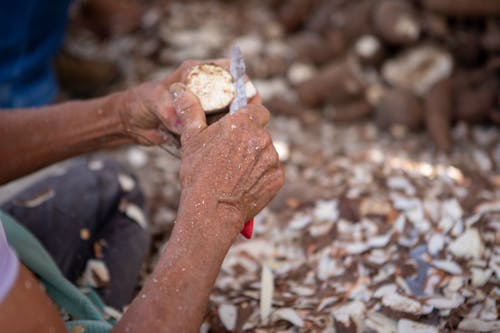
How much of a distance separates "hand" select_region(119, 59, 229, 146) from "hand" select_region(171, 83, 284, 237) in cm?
14

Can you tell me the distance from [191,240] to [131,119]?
0.46 m

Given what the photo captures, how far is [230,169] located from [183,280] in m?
0.21

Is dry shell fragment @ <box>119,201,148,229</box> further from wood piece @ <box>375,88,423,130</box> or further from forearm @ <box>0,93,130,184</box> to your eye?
wood piece @ <box>375,88,423,130</box>

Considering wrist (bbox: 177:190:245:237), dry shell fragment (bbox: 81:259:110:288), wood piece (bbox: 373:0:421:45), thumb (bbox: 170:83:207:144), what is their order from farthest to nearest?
1. wood piece (bbox: 373:0:421:45)
2. dry shell fragment (bbox: 81:259:110:288)
3. thumb (bbox: 170:83:207:144)
4. wrist (bbox: 177:190:245:237)

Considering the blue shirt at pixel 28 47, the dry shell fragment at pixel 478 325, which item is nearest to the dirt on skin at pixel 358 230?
the dry shell fragment at pixel 478 325

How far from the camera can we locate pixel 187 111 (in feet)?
3.52

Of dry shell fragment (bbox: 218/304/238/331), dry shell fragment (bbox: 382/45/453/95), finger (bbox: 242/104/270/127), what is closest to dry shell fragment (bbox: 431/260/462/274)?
dry shell fragment (bbox: 218/304/238/331)

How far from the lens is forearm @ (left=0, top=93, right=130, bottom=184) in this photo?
4.07 feet

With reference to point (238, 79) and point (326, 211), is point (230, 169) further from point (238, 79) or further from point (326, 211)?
Result: point (326, 211)

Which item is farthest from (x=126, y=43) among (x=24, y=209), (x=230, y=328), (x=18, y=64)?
(x=230, y=328)

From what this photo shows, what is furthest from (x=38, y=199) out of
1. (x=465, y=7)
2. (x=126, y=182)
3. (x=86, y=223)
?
(x=465, y=7)

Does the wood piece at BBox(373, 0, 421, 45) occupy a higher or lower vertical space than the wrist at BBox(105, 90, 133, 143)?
higher

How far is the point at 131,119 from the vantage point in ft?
4.16

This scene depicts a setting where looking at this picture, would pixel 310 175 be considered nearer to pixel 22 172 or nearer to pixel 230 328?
pixel 230 328
